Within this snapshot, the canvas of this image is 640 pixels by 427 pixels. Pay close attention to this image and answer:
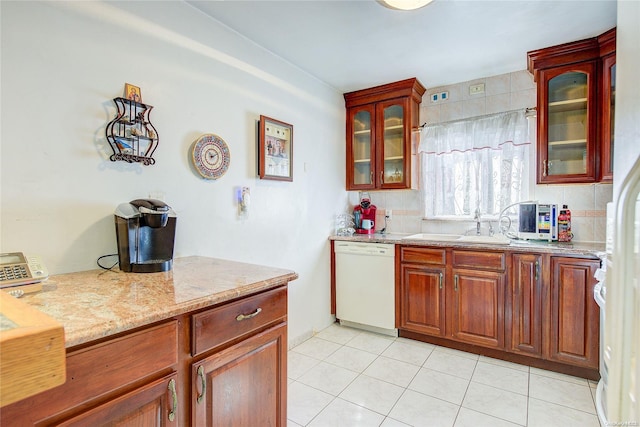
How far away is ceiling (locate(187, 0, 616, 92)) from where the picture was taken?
1870 millimetres

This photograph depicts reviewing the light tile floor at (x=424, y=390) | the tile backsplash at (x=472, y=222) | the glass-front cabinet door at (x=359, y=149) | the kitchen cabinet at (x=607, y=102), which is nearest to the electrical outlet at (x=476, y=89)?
the tile backsplash at (x=472, y=222)

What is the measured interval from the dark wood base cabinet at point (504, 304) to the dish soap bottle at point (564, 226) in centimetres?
40

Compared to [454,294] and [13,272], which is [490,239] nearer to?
[454,294]

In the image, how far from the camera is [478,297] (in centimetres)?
248

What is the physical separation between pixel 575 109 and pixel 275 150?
88.8 inches

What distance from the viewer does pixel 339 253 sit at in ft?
10.2

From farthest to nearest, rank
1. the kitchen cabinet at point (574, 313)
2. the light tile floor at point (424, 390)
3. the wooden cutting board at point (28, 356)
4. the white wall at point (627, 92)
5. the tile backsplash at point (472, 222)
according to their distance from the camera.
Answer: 1. the tile backsplash at point (472, 222)
2. the kitchen cabinet at point (574, 313)
3. the light tile floor at point (424, 390)
4. the white wall at point (627, 92)
5. the wooden cutting board at point (28, 356)

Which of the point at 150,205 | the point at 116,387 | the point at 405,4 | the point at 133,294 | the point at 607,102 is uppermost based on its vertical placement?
the point at 405,4

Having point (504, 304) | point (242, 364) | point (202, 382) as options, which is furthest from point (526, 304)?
point (202, 382)

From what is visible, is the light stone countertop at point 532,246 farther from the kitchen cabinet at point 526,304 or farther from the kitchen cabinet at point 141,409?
the kitchen cabinet at point 141,409

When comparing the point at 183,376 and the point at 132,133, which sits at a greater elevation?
the point at 132,133

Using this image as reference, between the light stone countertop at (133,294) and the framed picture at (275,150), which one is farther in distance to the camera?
the framed picture at (275,150)

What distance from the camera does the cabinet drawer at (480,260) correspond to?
239cm

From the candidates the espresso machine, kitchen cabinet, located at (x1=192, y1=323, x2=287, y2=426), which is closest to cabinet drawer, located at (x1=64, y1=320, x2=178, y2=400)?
kitchen cabinet, located at (x1=192, y1=323, x2=287, y2=426)
